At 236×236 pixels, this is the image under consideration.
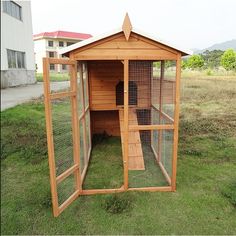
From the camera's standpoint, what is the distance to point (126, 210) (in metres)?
3.14

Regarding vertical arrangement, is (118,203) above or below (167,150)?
below

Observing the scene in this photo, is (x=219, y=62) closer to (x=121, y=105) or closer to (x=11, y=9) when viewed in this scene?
(x=11, y=9)

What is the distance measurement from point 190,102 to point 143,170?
740cm

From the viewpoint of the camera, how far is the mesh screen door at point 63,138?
2780 millimetres

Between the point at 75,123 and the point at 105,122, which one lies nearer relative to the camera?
the point at 75,123

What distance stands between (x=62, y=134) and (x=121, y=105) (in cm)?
231

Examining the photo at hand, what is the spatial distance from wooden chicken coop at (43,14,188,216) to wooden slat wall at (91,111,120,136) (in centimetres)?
101

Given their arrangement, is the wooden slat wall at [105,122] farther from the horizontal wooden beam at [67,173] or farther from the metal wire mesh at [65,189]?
the horizontal wooden beam at [67,173]

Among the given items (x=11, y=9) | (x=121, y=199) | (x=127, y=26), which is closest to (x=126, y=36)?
(x=127, y=26)

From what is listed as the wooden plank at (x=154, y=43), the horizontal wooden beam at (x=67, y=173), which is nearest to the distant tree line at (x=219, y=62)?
the wooden plank at (x=154, y=43)

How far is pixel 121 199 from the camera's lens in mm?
3357

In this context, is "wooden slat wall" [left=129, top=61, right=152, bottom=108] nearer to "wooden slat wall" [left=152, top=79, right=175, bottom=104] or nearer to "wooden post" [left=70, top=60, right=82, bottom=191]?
"wooden slat wall" [left=152, top=79, right=175, bottom=104]

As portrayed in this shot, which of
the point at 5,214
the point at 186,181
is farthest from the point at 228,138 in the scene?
the point at 5,214

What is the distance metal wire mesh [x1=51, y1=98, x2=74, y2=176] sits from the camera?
3115 mm
